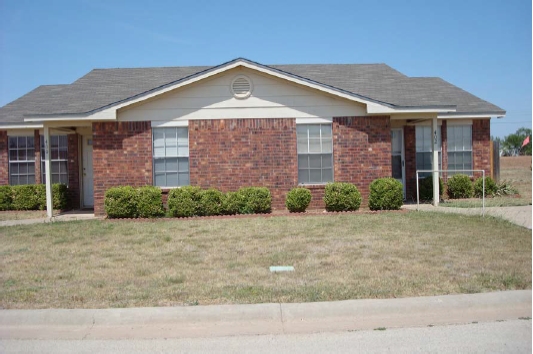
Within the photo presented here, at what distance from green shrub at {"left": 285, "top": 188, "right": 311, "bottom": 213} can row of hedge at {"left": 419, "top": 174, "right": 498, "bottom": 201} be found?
513cm

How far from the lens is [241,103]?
15484mm

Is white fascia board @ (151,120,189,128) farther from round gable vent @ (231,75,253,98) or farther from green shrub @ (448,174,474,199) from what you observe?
green shrub @ (448,174,474,199)

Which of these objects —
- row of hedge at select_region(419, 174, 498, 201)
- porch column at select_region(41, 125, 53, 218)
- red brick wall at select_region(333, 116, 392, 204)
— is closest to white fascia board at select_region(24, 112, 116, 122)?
porch column at select_region(41, 125, 53, 218)

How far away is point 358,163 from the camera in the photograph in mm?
15602

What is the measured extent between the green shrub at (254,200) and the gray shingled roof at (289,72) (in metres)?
3.96

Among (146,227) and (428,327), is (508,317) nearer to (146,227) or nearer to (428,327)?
(428,327)

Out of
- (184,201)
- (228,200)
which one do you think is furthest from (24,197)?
(228,200)

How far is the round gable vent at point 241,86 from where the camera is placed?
1542cm

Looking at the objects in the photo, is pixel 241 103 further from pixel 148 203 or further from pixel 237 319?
pixel 237 319

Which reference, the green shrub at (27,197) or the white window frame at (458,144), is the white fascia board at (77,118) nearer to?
the green shrub at (27,197)

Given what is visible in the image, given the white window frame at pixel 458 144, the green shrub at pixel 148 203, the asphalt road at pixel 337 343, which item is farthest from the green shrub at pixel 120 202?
the white window frame at pixel 458 144

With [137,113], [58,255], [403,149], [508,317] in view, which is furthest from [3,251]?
[403,149]

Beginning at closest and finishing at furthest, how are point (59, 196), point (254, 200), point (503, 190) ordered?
point (254, 200) → point (59, 196) → point (503, 190)

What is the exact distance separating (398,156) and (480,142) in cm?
313
